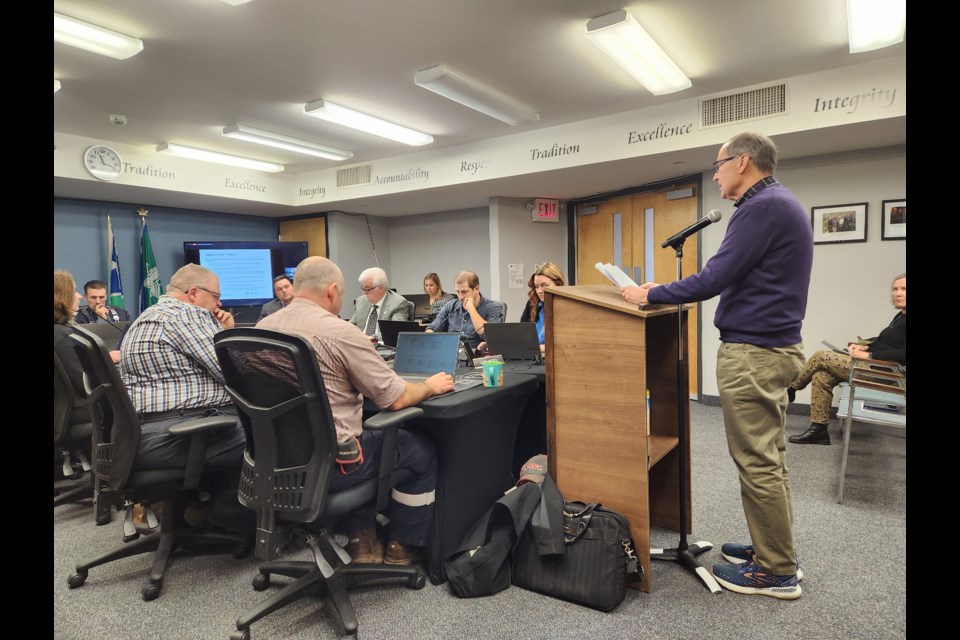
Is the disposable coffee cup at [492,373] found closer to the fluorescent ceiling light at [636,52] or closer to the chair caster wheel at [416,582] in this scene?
the chair caster wheel at [416,582]

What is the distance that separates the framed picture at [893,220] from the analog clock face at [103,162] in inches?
266

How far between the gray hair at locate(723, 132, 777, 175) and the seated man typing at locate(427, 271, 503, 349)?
6.86 feet

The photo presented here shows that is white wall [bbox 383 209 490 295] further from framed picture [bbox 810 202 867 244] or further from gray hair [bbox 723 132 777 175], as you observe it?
gray hair [bbox 723 132 777 175]

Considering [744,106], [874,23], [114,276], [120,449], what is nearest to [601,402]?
[120,449]

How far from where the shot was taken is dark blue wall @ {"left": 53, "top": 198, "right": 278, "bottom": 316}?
572 cm

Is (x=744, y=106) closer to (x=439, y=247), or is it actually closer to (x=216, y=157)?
(x=439, y=247)

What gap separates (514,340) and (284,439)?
1.38 meters

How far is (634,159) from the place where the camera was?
15.0 ft

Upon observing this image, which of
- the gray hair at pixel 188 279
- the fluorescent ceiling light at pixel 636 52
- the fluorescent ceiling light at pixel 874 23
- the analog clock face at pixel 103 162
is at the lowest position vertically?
the gray hair at pixel 188 279

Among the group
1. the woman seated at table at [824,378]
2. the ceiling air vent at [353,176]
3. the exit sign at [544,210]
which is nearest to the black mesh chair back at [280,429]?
the woman seated at table at [824,378]

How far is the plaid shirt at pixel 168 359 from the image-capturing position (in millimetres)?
2148

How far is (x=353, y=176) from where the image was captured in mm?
6285
